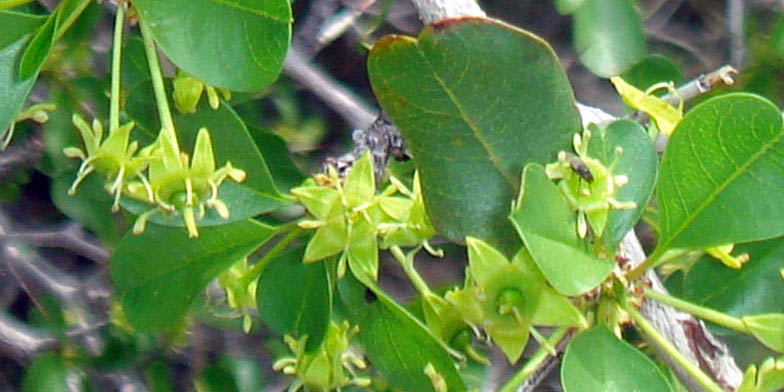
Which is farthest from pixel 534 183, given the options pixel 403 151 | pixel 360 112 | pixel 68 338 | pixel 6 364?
pixel 6 364

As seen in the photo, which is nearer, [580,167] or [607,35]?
[580,167]

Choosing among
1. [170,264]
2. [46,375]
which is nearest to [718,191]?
[170,264]

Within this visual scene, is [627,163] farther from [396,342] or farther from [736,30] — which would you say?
[736,30]

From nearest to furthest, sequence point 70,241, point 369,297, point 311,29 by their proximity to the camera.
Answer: point 369,297
point 311,29
point 70,241

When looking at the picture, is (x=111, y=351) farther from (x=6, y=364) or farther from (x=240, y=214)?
(x=240, y=214)

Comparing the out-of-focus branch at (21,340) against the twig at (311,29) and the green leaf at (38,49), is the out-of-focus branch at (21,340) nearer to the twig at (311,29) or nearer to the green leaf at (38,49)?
the twig at (311,29)
